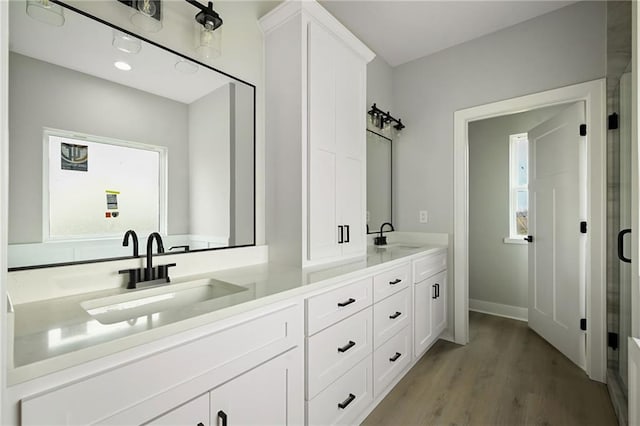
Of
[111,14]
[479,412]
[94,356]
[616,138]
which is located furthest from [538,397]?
[111,14]

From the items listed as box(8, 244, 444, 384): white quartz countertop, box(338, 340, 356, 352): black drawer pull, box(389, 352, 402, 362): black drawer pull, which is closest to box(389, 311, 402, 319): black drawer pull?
box(389, 352, 402, 362): black drawer pull

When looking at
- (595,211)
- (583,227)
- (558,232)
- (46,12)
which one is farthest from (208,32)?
(558,232)

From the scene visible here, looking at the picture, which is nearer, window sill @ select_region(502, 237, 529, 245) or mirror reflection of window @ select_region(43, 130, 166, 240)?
mirror reflection of window @ select_region(43, 130, 166, 240)

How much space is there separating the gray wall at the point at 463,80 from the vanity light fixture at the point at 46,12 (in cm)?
273

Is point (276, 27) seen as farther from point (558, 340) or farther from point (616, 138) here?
point (558, 340)

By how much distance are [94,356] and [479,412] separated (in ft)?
6.67

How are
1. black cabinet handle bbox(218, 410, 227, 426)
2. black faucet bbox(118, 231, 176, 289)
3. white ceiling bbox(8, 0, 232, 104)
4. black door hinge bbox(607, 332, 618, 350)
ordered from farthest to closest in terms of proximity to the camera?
black door hinge bbox(607, 332, 618, 350) < black faucet bbox(118, 231, 176, 289) < white ceiling bbox(8, 0, 232, 104) < black cabinet handle bbox(218, 410, 227, 426)

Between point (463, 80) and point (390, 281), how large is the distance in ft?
6.95

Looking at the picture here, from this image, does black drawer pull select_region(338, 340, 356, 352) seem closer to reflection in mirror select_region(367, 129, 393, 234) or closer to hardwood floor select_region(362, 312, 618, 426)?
hardwood floor select_region(362, 312, 618, 426)

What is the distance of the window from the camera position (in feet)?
11.2

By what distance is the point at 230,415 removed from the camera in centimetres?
99

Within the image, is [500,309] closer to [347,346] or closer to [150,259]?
[347,346]

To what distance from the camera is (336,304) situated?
4.78 ft

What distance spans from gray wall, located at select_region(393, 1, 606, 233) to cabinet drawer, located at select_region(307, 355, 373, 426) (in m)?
1.72
